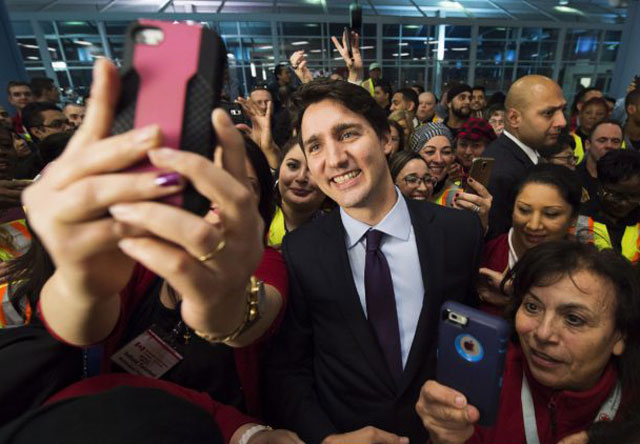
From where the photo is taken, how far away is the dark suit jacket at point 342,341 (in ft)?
3.87

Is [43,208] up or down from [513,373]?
up

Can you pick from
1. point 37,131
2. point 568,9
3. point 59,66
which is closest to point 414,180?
point 37,131

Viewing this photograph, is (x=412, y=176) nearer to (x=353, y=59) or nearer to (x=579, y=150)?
(x=353, y=59)

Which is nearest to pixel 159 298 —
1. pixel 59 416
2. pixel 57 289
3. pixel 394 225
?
pixel 57 289

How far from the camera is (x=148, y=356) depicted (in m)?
0.96

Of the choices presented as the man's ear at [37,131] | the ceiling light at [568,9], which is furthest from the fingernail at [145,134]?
the ceiling light at [568,9]

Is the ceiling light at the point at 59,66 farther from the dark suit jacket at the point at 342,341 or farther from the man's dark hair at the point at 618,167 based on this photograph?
the man's dark hair at the point at 618,167

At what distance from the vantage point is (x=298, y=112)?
1503 millimetres

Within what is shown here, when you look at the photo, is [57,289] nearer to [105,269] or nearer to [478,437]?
[105,269]

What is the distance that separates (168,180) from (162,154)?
0.03m

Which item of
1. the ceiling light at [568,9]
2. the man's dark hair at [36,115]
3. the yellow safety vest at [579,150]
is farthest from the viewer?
the ceiling light at [568,9]

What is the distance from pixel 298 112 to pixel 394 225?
0.65m

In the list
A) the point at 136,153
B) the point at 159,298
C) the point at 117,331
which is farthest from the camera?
the point at 159,298

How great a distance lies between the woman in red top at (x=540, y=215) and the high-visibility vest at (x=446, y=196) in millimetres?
598
